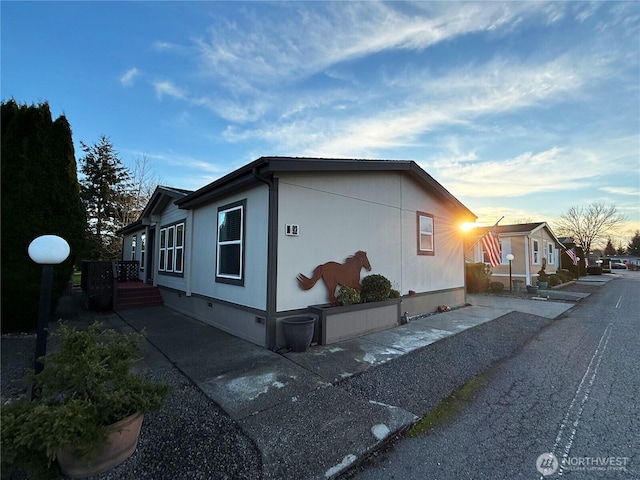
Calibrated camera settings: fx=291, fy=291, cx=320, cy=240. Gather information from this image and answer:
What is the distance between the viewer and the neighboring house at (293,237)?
554 centimetres

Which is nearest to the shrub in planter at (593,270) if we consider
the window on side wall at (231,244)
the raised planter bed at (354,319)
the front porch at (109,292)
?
the raised planter bed at (354,319)

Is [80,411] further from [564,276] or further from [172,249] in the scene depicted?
[564,276]

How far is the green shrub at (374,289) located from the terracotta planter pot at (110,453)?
5.03 metres

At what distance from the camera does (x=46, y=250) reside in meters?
2.73

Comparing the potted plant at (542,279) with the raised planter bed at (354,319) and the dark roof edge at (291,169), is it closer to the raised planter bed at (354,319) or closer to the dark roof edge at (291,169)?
the dark roof edge at (291,169)

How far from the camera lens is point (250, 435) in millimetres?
2760

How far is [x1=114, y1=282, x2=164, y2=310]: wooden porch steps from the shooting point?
9.51 m

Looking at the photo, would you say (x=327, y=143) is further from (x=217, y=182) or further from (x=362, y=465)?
(x=362, y=465)

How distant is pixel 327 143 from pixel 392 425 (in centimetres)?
864

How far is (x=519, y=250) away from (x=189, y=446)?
20.4 meters

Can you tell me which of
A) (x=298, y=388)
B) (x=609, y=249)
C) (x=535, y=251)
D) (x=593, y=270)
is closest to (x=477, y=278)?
(x=535, y=251)

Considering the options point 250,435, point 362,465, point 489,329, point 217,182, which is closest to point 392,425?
point 362,465

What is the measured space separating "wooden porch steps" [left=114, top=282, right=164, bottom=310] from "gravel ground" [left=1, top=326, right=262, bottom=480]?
20.5 ft

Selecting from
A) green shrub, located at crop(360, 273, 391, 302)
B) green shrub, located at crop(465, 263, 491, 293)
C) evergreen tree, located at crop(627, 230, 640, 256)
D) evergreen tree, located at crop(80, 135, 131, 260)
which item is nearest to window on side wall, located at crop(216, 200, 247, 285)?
green shrub, located at crop(360, 273, 391, 302)
